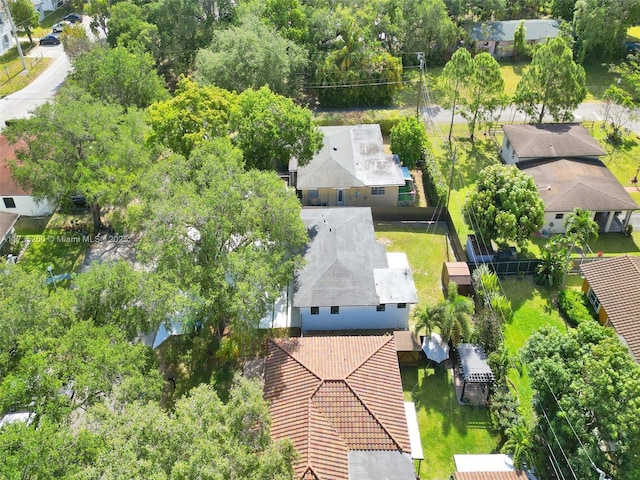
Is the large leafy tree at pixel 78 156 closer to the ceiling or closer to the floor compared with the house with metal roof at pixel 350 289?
Answer: closer to the ceiling

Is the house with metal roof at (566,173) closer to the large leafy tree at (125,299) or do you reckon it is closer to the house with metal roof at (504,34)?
the house with metal roof at (504,34)

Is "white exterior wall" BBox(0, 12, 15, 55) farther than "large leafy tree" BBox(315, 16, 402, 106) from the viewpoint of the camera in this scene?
Yes

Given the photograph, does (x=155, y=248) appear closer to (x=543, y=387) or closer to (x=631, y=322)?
(x=543, y=387)

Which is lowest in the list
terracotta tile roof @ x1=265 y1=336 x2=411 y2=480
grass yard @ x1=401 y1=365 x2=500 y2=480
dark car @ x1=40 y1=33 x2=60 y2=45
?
grass yard @ x1=401 y1=365 x2=500 y2=480

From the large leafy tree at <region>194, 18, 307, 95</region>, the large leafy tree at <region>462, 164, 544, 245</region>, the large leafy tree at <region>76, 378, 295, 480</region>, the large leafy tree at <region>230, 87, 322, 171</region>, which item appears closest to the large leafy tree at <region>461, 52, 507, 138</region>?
the large leafy tree at <region>462, 164, 544, 245</region>

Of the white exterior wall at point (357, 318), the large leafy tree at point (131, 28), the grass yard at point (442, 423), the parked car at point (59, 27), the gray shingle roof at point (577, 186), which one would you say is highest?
the large leafy tree at point (131, 28)

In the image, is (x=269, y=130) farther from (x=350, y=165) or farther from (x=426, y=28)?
(x=426, y=28)

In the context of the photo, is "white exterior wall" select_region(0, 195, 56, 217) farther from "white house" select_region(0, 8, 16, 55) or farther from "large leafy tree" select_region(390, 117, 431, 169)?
"white house" select_region(0, 8, 16, 55)

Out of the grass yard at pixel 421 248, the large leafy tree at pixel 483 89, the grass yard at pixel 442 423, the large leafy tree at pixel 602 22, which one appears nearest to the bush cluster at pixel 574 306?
the grass yard at pixel 421 248
